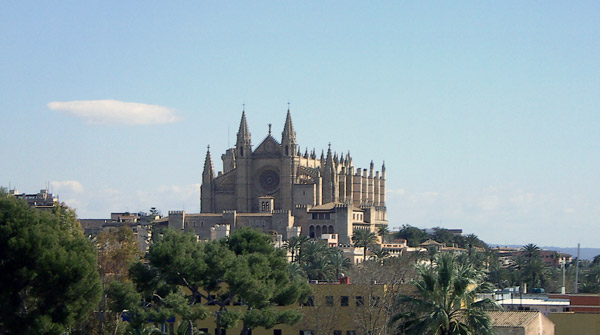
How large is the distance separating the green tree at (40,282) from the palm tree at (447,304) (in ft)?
49.7

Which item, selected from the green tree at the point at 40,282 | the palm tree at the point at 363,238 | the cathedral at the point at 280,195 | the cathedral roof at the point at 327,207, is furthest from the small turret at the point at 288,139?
the green tree at the point at 40,282

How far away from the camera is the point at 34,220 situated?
38.5 meters

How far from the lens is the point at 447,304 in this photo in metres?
25.0

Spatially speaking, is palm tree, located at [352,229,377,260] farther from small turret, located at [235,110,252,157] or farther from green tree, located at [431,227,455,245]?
green tree, located at [431,227,455,245]

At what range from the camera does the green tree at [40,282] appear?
119 feet

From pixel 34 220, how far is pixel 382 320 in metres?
14.2

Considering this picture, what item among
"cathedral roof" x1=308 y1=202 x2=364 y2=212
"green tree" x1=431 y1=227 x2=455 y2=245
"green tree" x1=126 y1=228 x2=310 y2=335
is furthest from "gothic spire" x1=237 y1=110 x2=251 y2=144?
"green tree" x1=126 y1=228 x2=310 y2=335

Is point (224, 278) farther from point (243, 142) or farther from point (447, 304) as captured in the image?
point (243, 142)

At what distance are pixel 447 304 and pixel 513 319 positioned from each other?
381 inches

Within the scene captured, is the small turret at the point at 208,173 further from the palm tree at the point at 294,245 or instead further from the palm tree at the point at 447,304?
the palm tree at the point at 447,304

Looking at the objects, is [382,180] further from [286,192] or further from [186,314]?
[186,314]

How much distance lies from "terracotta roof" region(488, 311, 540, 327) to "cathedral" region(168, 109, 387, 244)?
78.2 meters

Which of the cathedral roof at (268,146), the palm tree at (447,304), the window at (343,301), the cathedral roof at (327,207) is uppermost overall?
the cathedral roof at (268,146)

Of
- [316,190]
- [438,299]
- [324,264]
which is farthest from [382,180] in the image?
[438,299]
